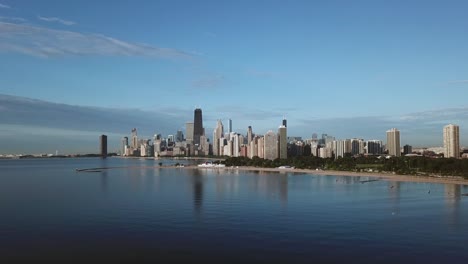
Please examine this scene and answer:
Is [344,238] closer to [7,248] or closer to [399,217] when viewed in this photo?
[399,217]

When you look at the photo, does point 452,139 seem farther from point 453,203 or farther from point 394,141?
point 453,203

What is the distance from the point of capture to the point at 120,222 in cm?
3105

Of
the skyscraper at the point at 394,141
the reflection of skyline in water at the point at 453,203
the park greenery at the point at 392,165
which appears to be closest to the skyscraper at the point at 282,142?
the park greenery at the point at 392,165

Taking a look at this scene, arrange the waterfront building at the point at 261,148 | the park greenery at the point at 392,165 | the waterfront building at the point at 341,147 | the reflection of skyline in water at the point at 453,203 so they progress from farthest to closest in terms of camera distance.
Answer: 1. the waterfront building at the point at 341,147
2. the waterfront building at the point at 261,148
3. the park greenery at the point at 392,165
4. the reflection of skyline in water at the point at 453,203

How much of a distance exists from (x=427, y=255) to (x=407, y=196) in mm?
28618

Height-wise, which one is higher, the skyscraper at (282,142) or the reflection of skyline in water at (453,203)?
the skyscraper at (282,142)

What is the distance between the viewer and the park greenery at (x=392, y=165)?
79250 mm

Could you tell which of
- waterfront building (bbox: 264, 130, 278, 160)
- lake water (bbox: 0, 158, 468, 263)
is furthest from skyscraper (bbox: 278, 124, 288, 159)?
lake water (bbox: 0, 158, 468, 263)

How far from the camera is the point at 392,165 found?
97688mm

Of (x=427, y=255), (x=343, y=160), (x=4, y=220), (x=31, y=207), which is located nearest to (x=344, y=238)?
(x=427, y=255)

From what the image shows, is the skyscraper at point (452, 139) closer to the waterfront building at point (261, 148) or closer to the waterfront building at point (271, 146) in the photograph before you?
the waterfront building at point (271, 146)

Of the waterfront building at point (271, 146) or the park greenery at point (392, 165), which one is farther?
the waterfront building at point (271, 146)

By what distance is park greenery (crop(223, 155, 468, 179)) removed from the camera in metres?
79.2

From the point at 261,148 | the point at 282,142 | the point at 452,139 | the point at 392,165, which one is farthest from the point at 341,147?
the point at 392,165
